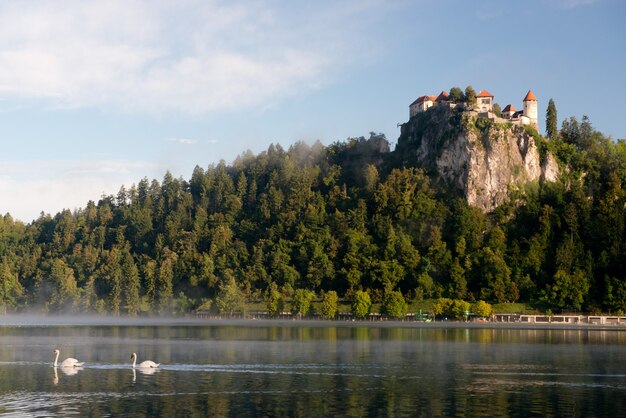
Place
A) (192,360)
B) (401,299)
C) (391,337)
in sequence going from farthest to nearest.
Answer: (401,299) < (391,337) < (192,360)

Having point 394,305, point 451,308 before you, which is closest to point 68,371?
point 394,305

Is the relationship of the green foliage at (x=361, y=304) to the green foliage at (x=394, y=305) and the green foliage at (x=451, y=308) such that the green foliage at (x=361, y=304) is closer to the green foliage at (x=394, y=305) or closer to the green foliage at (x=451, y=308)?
A: the green foliage at (x=394, y=305)

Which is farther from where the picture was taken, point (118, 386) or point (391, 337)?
point (391, 337)

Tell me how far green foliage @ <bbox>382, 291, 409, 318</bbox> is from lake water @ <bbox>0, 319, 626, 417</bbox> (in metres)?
75.2

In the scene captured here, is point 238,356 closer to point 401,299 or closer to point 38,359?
point 38,359

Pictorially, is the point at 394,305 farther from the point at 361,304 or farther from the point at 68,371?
the point at 68,371

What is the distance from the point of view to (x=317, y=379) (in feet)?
224

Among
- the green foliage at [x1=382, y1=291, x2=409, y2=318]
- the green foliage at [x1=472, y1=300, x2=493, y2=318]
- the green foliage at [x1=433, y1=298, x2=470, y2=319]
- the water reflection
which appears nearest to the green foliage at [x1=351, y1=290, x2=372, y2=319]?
the green foliage at [x1=382, y1=291, x2=409, y2=318]

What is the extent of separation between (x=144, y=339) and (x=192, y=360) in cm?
3603

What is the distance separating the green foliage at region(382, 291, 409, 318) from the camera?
7421 inches

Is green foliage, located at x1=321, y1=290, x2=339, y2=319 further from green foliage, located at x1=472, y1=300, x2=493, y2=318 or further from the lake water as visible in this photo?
the lake water

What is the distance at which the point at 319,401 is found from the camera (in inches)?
2226

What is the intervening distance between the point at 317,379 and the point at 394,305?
12190cm

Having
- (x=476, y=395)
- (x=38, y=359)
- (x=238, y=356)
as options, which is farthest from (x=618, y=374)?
(x=38, y=359)
